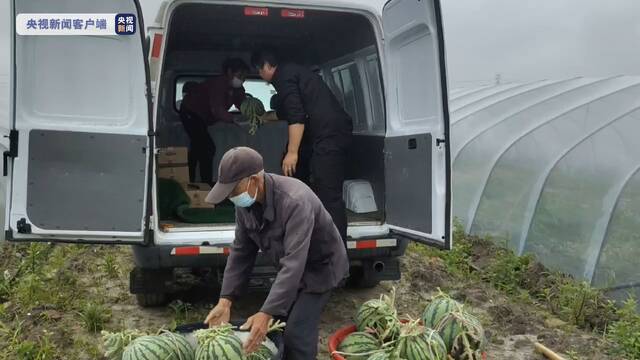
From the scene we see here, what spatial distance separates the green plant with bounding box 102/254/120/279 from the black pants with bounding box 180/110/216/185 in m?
1.48

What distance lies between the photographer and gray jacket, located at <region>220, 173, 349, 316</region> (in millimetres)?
3031

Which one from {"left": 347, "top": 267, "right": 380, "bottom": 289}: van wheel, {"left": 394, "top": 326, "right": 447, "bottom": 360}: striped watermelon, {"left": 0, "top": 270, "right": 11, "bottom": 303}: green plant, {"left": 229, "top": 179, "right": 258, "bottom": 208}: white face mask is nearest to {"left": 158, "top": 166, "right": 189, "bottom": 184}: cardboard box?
{"left": 0, "top": 270, "right": 11, "bottom": 303}: green plant

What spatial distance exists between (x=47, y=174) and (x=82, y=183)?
9.3 inches

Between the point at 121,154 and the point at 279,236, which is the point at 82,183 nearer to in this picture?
the point at 121,154

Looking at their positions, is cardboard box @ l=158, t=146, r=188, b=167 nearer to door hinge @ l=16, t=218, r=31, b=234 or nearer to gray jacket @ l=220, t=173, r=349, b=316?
door hinge @ l=16, t=218, r=31, b=234

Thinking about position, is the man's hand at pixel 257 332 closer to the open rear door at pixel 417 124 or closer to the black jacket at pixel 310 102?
the open rear door at pixel 417 124

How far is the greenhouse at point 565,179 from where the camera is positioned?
19.2ft

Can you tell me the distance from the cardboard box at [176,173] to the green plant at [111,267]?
1.08m

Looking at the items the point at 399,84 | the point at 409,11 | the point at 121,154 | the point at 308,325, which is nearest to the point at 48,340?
the point at 121,154

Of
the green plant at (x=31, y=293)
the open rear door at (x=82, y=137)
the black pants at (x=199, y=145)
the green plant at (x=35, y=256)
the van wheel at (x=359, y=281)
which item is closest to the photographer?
the open rear door at (x=82, y=137)

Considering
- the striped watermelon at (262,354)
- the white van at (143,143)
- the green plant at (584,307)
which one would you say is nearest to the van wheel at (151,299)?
the white van at (143,143)

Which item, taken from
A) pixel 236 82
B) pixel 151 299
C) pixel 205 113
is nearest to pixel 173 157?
pixel 205 113

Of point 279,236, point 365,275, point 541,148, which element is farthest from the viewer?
point 541,148

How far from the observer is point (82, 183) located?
4125mm
